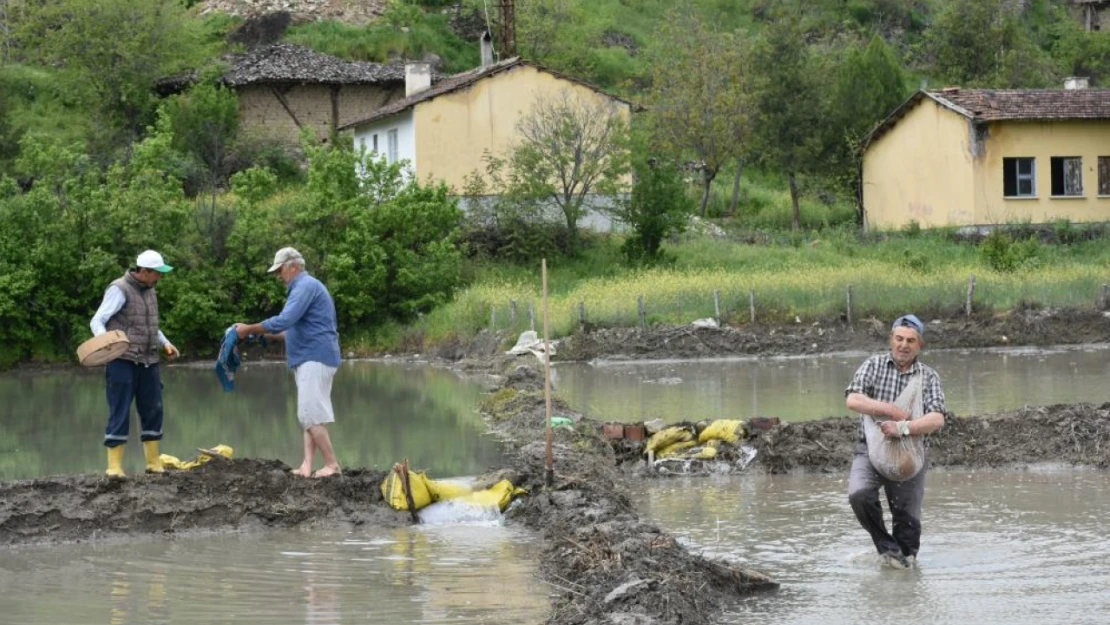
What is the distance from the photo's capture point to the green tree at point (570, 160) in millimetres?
42000

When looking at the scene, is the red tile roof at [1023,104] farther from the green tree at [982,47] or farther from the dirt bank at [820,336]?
the green tree at [982,47]

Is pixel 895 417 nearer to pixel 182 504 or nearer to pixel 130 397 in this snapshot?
pixel 182 504

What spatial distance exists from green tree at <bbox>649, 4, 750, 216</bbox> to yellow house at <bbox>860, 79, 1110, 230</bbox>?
5425mm

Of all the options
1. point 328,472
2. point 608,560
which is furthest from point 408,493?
point 608,560

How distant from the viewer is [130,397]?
45.1 ft

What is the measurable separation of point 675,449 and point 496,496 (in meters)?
3.53

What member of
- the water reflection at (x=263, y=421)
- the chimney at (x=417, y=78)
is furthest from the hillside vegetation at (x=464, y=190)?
the chimney at (x=417, y=78)

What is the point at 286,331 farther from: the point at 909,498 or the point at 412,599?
the point at 909,498

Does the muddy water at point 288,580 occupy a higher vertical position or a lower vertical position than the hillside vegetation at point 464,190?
lower

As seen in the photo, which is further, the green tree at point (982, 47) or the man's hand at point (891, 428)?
the green tree at point (982, 47)

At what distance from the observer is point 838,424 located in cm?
1723

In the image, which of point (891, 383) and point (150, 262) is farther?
point (150, 262)

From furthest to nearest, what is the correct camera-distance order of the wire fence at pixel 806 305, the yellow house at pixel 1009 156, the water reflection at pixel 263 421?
the yellow house at pixel 1009 156 < the wire fence at pixel 806 305 < the water reflection at pixel 263 421

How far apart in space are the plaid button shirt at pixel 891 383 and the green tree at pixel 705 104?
39761mm
